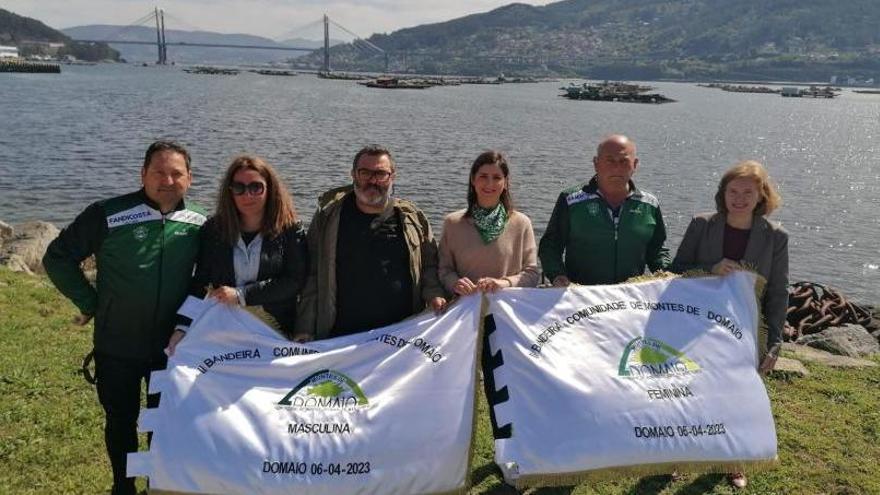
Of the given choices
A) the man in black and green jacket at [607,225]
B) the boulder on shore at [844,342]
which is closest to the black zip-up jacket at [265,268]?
the man in black and green jacket at [607,225]

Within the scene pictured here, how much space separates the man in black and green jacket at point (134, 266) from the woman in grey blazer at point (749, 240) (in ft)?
14.5

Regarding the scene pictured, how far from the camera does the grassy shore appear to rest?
6.21 meters

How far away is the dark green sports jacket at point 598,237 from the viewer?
6070mm

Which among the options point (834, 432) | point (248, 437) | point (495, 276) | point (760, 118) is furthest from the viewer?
point (760, 118)

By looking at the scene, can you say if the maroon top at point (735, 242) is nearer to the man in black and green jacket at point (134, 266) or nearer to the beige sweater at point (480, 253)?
the beige sweater at point (480, 253)

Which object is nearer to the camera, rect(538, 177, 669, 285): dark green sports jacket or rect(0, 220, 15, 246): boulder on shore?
rect(538, 177, 669, 285): dark green sports jacket

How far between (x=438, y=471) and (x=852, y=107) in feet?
485

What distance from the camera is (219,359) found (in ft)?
16.9

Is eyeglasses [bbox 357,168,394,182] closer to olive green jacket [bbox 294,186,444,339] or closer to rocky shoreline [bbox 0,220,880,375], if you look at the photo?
olive green jacket [bbox 294,186,444,339]

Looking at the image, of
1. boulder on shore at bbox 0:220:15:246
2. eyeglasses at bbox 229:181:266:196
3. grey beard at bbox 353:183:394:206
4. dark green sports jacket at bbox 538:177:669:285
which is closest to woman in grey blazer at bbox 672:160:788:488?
dark green sports jacket at bbox 538:177:669:285

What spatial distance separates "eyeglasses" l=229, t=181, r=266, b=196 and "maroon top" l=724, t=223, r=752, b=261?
13.5 feet

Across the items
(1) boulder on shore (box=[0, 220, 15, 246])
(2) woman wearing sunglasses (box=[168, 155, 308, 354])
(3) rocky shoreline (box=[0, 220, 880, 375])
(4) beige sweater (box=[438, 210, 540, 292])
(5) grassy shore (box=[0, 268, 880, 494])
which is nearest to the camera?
(2) woman wearing sunglasses (box=[168, 155, 308, 354])

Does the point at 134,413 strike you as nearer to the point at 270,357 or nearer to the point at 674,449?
the point at 270,357

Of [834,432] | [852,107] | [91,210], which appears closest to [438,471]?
[91,210]
